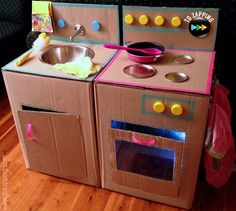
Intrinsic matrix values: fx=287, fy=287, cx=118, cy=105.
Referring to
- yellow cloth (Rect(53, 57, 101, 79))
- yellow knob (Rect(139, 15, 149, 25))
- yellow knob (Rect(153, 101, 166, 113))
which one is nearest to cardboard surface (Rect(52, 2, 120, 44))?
yellow knob (Rect(139, 15, 149, 25))

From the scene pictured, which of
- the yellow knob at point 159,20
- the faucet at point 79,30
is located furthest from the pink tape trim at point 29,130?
the yellow knob at point 159,20

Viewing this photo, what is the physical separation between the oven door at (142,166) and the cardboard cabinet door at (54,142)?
17 cm

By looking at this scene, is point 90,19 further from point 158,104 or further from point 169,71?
point 158,104

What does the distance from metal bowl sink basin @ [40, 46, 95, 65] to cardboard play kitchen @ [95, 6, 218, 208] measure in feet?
0.75

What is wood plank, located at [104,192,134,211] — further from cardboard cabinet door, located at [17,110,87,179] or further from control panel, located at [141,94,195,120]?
control panel, located at [141,94,195,120]

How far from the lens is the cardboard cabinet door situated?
1.31 metres

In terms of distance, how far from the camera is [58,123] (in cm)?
131

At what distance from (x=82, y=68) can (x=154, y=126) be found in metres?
0.39

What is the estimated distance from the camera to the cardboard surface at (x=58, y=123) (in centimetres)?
123

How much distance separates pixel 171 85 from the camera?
1088 millimetres

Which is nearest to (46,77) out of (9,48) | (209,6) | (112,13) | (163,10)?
(112,13)

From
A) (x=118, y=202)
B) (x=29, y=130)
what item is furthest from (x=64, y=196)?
(x=29, y=130)

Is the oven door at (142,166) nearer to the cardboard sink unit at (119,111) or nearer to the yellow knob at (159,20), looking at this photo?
the cardboard sink unit at (119,111)

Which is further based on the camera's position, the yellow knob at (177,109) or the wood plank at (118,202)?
the wood plank at (118,202)
